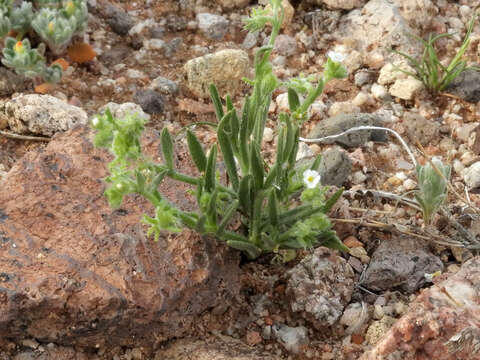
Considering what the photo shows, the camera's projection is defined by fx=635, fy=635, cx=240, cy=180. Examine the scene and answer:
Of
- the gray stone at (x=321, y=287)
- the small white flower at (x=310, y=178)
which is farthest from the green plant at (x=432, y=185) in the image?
the small white flower at (x=310, y=178)

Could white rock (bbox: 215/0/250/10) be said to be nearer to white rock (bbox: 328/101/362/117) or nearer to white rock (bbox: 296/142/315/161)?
white rock (bbox: 328/101/362/117)

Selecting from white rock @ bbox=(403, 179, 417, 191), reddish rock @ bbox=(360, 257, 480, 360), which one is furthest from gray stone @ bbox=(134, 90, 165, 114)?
reddish rock @ bbox=(360, 257, 480, 360)

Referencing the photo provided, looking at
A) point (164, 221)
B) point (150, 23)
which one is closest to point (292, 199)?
point (164, 221)

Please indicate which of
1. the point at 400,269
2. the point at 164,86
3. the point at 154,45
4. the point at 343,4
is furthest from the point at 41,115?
the point at 343,4

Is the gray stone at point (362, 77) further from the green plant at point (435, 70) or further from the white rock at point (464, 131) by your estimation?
the white rock at point (464, 131)

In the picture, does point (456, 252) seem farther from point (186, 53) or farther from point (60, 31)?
point (60, 31)

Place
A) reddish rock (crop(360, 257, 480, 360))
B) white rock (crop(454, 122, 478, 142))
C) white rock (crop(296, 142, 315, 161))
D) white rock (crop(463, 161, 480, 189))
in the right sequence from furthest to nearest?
white rock (crop(454, 122, 478, 142)), white rock (crop(296, 142, 315, 161)), white rock (crop(463, 161, 480, 189)), reddish rock (crop(360, 257, 480, 360))
